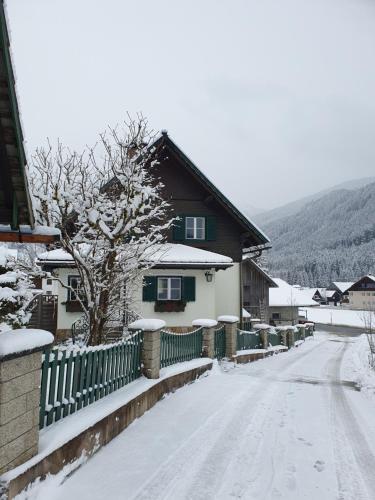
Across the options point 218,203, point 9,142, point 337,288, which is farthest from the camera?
point 337,288

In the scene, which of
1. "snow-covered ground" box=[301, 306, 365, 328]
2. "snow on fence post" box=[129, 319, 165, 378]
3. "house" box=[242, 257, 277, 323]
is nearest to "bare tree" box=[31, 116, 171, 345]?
"snow on fence post" box=[129, 319, 165, 378]

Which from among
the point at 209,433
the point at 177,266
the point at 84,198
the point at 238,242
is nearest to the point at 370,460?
the point at 209,433

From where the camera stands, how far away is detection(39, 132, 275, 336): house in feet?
54.2

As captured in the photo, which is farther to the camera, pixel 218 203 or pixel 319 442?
pixel 218 203

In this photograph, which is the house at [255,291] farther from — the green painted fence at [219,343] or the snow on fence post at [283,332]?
the green painted fence at [219,343]

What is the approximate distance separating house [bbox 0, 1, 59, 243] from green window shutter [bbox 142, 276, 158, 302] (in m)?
10.9

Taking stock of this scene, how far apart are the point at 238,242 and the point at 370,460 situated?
15.4 m

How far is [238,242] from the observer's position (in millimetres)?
20188

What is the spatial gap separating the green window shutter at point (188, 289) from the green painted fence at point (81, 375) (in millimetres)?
10094

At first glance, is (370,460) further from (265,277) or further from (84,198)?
(265,277)

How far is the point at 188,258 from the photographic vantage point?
17188 millimetres

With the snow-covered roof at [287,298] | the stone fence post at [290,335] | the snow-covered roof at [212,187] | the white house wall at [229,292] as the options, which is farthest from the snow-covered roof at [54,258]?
the snow-covered roof at [287,298]

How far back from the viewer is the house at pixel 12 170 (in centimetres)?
351

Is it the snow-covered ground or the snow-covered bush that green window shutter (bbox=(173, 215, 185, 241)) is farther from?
A: the snow-covered ground
